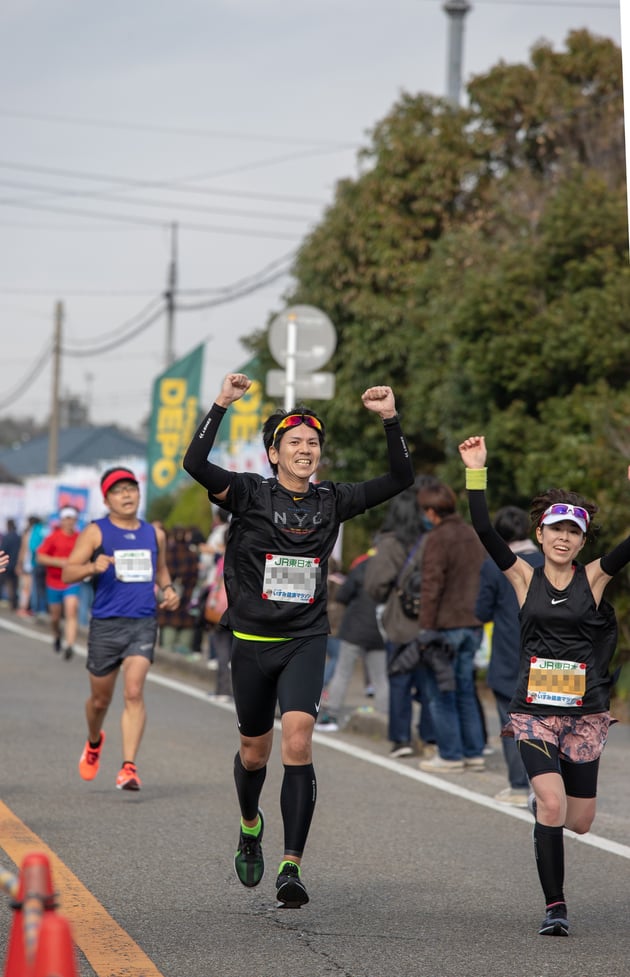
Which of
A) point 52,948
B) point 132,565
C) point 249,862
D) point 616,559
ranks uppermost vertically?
point 616,559

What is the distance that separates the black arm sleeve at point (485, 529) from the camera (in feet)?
20.6

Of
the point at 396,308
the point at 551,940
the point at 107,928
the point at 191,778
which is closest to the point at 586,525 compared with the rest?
the point at 551,940

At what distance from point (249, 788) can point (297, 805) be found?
0.46 m

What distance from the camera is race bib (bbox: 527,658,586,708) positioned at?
→ 6156mm

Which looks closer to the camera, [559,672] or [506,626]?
[559,672]

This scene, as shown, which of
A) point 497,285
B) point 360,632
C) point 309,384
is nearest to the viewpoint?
point 360,632

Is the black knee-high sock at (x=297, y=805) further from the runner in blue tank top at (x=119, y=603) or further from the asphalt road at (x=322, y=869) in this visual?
the runner in blue tank top at (x=119, y=603)

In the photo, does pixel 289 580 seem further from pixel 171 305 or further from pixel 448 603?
pixel 171 305

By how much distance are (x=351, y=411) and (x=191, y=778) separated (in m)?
12.4

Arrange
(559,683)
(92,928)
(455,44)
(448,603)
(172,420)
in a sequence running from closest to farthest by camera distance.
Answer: (92,928)
(559,683)
(448,603)
(455,44)
(172,420)

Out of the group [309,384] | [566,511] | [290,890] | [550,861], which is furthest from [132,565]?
[309,384]

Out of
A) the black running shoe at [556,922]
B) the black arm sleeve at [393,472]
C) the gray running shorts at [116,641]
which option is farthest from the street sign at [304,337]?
the black running shoe at [556,922]

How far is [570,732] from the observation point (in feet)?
20.4

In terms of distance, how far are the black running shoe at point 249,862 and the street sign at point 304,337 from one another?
918cm
